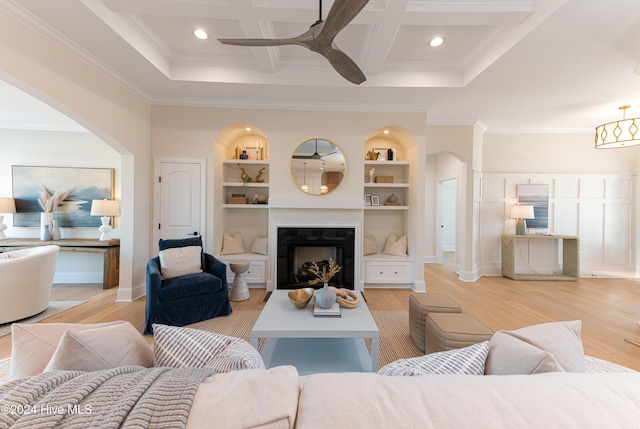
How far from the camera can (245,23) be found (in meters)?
2.49

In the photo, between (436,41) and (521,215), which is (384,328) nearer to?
(436,41)

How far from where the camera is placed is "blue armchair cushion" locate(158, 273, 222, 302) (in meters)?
Answer: 2.87

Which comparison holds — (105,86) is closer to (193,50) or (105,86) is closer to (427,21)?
(193,50)

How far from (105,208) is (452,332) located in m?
5.20

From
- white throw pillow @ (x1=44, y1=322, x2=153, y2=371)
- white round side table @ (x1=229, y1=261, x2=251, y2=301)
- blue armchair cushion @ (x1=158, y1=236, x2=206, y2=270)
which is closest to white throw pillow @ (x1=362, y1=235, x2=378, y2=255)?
white round side table @ (x1=229, y1=261, x2=251, y2=301)

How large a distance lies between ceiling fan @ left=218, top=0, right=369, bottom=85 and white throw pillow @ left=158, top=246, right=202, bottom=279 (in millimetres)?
2388

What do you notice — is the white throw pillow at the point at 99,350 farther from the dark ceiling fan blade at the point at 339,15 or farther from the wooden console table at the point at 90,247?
the wooden console table at the point at 90,247

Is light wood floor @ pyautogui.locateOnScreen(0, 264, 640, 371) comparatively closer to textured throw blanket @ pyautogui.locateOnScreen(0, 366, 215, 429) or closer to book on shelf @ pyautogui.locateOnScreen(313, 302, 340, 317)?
book on shelf @ pyautogui.locateOnScreen(313, 302, 340, 317)

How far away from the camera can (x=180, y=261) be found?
3.22m

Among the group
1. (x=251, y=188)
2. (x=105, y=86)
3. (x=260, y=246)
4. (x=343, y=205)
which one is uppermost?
(x=105, y=86)

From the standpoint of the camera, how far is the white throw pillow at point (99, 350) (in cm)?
83

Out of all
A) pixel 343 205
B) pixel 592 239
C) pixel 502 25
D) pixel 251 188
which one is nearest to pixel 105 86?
pixel 251 188

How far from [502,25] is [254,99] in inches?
122

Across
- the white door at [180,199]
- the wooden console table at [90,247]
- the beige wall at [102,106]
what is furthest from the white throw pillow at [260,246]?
the wooden console table at [90,247]
